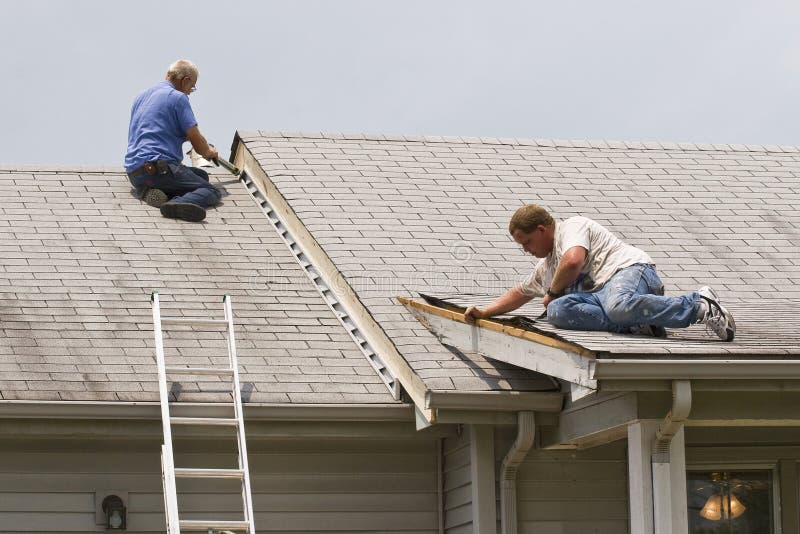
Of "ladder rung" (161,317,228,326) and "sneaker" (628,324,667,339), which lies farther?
"ladder rung" (161,317,228,326)

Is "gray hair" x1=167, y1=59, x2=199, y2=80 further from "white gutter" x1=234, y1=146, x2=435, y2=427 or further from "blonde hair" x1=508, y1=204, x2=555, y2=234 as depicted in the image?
"blonde hair" x1=508, y1=204, x2=555, y2=234

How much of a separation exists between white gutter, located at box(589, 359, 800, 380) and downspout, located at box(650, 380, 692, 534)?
0.10m

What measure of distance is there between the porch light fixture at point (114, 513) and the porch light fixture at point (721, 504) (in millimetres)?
3814

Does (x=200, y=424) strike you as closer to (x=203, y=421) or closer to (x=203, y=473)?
(x=203, y=421)

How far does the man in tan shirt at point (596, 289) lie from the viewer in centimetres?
693

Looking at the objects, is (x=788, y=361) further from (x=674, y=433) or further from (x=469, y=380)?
(x=469, y=380)

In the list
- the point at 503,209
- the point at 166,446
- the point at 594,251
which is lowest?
the point at 166,446

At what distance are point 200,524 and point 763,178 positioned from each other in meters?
7.37

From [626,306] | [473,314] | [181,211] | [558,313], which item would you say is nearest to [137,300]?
[181,211]

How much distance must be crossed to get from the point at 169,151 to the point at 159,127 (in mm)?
235

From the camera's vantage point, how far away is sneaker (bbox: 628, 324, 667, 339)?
7.00 meters

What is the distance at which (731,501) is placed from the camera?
8781 mm

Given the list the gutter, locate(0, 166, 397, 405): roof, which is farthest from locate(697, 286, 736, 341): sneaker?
locate(0, 166, 397, 405): roof

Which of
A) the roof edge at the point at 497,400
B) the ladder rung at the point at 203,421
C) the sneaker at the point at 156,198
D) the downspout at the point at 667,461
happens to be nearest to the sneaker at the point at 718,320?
the downspout at the point at 667,461
